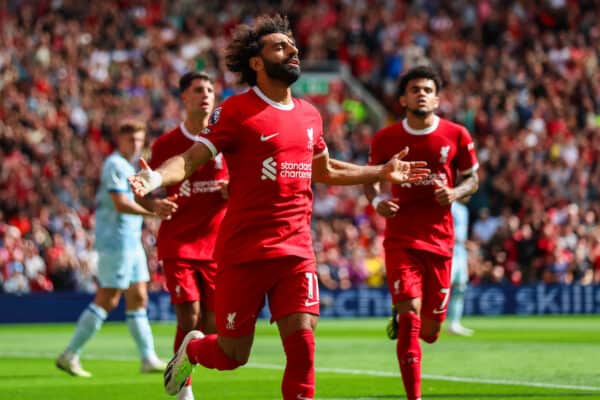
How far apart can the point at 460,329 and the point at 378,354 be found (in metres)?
5.12

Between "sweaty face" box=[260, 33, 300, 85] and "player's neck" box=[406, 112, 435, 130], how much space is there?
2938 mm

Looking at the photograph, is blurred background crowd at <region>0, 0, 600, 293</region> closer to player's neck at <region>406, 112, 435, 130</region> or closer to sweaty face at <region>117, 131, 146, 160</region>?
sweaty face at <region>117, 131, 146, 160</region>

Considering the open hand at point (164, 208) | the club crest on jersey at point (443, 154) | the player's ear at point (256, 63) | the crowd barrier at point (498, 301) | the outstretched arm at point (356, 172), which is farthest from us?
the crowd barrier at point (498, 301)

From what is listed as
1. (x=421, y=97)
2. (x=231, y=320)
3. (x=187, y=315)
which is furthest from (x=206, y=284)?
(x=231, y=320)

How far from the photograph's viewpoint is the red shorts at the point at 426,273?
36.8ft

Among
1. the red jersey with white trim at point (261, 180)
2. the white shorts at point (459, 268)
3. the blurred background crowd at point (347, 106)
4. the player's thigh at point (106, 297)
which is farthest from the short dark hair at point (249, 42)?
the blurred background crowd at point (347, 106)

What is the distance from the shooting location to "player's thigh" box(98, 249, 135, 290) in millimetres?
14312

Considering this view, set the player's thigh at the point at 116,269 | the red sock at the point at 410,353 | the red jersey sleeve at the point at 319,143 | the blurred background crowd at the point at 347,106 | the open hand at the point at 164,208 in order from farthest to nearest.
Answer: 1. the blurred background crowd at the point at 347,106
2. the player's thigh at the point at 116,269
3. the red sock at the point at 410,353
4. the open hand at the point at 164,208
5. the red jersey sleeve at the point at 319,143

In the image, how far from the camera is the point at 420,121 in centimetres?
1166

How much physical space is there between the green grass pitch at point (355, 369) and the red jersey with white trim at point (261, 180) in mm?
3291

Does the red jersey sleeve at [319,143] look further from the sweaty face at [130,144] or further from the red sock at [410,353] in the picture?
the sweaty face at [130,144]

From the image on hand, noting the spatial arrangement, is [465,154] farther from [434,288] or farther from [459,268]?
[459,268]

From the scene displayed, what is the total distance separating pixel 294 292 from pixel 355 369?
20.6ft

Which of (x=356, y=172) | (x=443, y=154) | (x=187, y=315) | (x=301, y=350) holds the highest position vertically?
(x=443, y=154)
